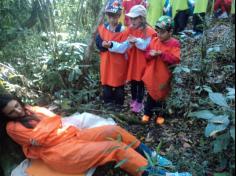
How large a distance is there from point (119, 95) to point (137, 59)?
622 mm

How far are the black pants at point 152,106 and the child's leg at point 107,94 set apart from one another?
64 cm

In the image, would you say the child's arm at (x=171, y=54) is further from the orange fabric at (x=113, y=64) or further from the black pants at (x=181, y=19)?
the black pants at (x=181, y=19)

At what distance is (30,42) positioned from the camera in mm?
6164

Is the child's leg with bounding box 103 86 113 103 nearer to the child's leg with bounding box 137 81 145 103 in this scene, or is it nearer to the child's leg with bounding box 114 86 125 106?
the child's leg with bounding box 114 86 125 106

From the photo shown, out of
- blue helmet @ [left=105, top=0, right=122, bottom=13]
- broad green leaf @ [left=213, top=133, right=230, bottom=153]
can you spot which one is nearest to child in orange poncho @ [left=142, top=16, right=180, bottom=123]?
blue helmet @ [left=105, top=0, right=122, bottom=13]

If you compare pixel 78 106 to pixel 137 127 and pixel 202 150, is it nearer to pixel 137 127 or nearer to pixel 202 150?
pixel 137 127

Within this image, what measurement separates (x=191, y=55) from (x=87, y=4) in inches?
81.7

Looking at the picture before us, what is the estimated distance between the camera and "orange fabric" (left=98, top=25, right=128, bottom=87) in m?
4.73

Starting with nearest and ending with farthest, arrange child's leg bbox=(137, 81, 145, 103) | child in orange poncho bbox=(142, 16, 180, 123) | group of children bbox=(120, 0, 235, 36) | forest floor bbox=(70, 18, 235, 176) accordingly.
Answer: forest floor bbox=(70, 18, 235, 176), child in orange poncho bbox=(142, 16, 180, 123), child's leg bbox=(137, 81, 145, 103), group of children bbox=(120, 0, 235, 36)

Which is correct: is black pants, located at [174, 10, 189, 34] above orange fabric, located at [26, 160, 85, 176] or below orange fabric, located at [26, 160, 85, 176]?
above

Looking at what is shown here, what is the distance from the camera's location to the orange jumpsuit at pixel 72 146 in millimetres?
3494

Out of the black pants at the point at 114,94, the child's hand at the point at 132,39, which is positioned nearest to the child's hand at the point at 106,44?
the child's hand at the point at 132,39

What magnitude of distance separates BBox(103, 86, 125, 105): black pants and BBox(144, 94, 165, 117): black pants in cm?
51

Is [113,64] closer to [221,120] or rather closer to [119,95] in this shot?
[119,95]
